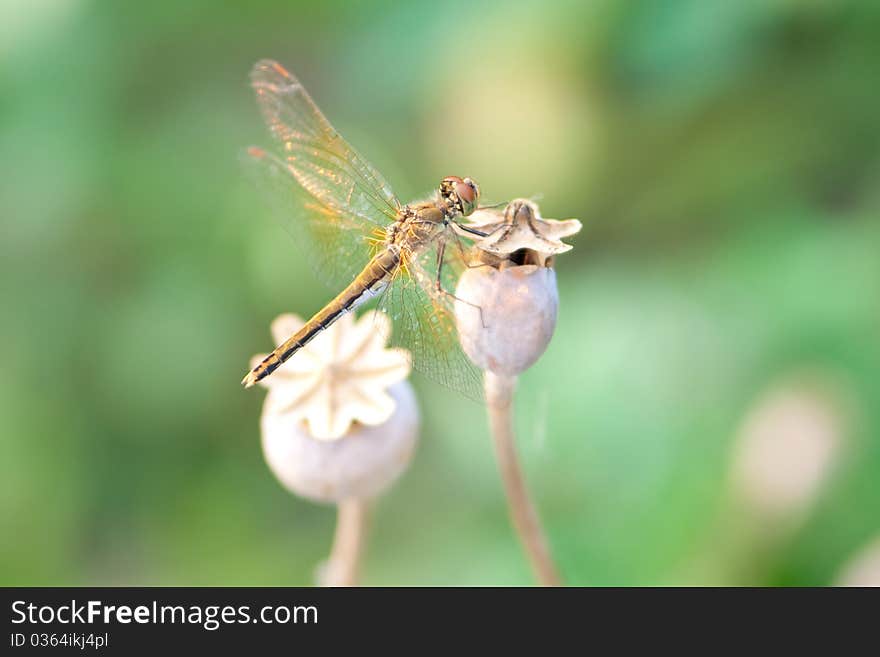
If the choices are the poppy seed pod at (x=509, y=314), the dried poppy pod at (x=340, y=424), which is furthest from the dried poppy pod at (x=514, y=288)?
the dried poppy pod at (x=340, y=424)

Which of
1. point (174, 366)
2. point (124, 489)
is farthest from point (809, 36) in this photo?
point (124, 489)

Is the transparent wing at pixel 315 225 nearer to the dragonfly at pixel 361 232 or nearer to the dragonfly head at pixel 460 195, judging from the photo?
the dragonfly at pixel 361 232

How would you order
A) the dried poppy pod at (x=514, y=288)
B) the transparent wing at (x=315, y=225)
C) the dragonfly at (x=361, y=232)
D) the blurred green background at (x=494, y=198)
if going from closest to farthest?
the dried poppy pod at (x=514, y=288) → the dragonfly at (x=361, y=232) → the transparent wing at (x=315, y=225) → the blurred green background at (x=494, y=198)

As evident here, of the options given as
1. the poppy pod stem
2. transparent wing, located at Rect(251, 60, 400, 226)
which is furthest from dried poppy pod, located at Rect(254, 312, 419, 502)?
transparent wing, located at Rect(251, 60, 400, 226)

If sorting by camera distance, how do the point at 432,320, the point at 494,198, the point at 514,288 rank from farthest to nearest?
the point at 494,198 < the point at 432,320 < the point at 514,288

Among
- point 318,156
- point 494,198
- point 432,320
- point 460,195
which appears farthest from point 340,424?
point 494,198

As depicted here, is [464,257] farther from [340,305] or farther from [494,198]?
[494,198]
